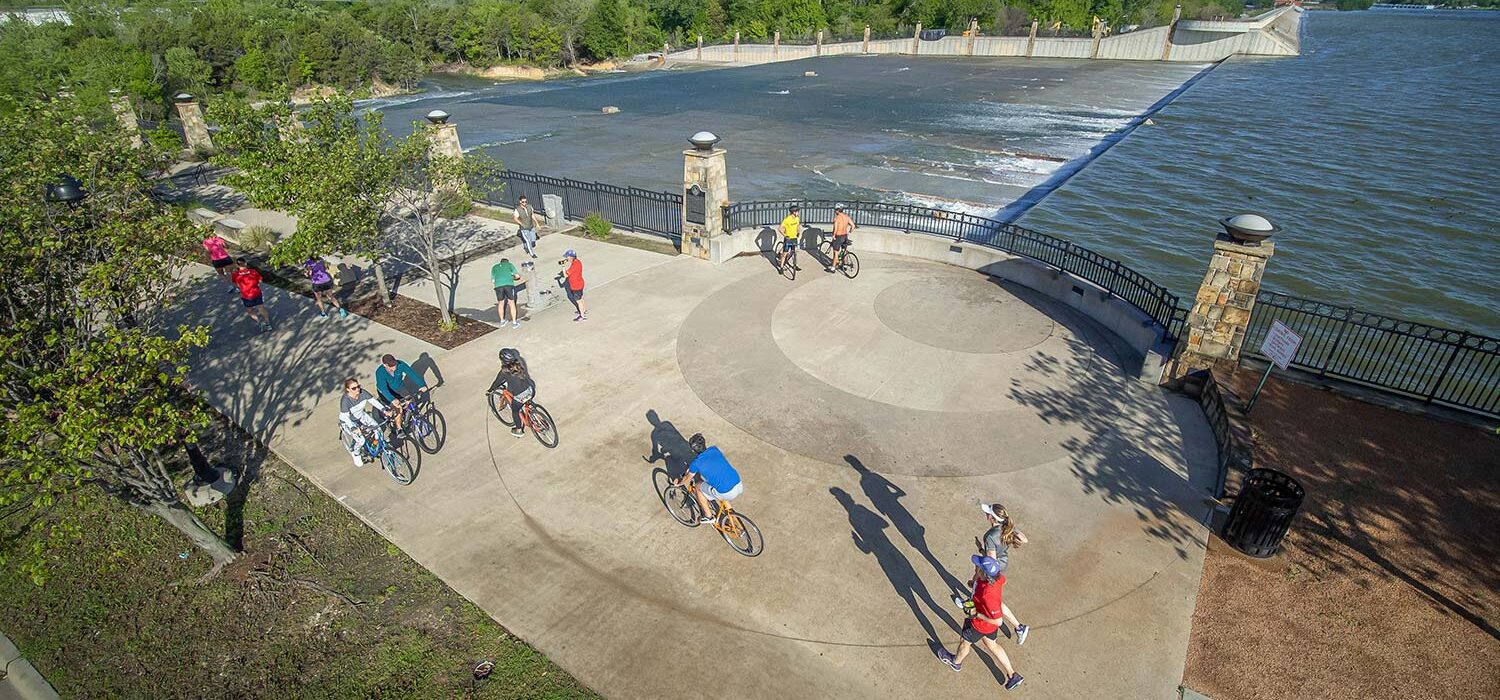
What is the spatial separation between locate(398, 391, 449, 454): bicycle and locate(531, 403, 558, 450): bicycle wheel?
145 cm

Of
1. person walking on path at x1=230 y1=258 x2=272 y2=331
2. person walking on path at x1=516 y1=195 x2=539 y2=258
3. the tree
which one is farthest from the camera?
→ person walking on path at x1=516 y1=195 x2=539 y2=258

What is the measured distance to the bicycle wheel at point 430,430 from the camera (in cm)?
980

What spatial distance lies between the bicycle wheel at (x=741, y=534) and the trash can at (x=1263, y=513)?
5788 millimetres

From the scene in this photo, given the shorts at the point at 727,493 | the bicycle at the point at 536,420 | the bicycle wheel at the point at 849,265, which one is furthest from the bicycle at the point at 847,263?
the shorts at the point at 727,493

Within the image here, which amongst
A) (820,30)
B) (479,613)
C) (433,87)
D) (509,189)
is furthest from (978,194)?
(820,30)

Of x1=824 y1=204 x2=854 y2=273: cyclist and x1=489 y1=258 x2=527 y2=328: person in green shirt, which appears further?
x1=824 y1=204 x2=854 y2=273: cyclist

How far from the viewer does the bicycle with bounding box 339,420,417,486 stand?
30.6 ft

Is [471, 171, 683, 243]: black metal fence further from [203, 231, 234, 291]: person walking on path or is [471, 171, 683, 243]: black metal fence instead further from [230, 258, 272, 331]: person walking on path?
[230, 258, 272, 331]: person walking on path

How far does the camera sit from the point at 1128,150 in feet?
126

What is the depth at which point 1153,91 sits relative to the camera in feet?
198

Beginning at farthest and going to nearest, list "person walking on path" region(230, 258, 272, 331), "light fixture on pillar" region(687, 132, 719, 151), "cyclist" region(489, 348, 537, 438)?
"light fixture on pillar" region(687, 132, 719, 151) → "person walking on path" region(230, 258, 272, 331) → "cyclist" region(489, 348, 537, 438)

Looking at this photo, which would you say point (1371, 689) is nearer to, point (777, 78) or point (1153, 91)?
point (1153, 91)

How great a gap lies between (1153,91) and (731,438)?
6642cm

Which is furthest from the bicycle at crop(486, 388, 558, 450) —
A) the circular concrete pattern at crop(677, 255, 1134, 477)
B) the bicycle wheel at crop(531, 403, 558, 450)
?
the circular concrete pattern at crop(677, 255, 1134, 477)
